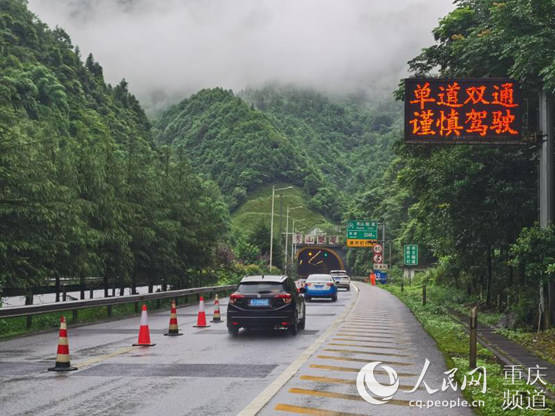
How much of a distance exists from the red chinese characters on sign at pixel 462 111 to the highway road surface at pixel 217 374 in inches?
202

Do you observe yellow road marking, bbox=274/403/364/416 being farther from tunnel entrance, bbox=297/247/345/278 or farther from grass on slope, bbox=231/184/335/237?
grass on slope, bbox=231/184/335/237

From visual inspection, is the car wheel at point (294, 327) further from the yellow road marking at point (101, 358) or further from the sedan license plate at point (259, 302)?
the yellow road marking at point (101, 358)

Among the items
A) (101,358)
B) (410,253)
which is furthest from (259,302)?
(410,253)

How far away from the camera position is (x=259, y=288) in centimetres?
1747

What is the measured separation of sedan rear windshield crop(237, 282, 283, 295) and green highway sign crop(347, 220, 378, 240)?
65.4 m

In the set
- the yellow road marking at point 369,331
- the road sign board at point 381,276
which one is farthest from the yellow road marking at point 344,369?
the road sign board at point 381,276

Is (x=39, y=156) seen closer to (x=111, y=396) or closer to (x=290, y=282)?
(x=290, y=282)

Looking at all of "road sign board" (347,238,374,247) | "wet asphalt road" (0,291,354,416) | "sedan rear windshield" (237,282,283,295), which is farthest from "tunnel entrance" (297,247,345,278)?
"wet asphalt road" (0,291,354,416)

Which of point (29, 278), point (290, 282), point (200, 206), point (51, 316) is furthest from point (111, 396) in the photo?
point (200, 206)

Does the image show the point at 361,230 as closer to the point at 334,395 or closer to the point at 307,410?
the point at 334,395

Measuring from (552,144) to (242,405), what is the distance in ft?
40.7

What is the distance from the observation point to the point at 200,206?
40.3m

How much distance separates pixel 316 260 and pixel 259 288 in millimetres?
132006

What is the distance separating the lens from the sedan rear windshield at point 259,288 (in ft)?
57.0
